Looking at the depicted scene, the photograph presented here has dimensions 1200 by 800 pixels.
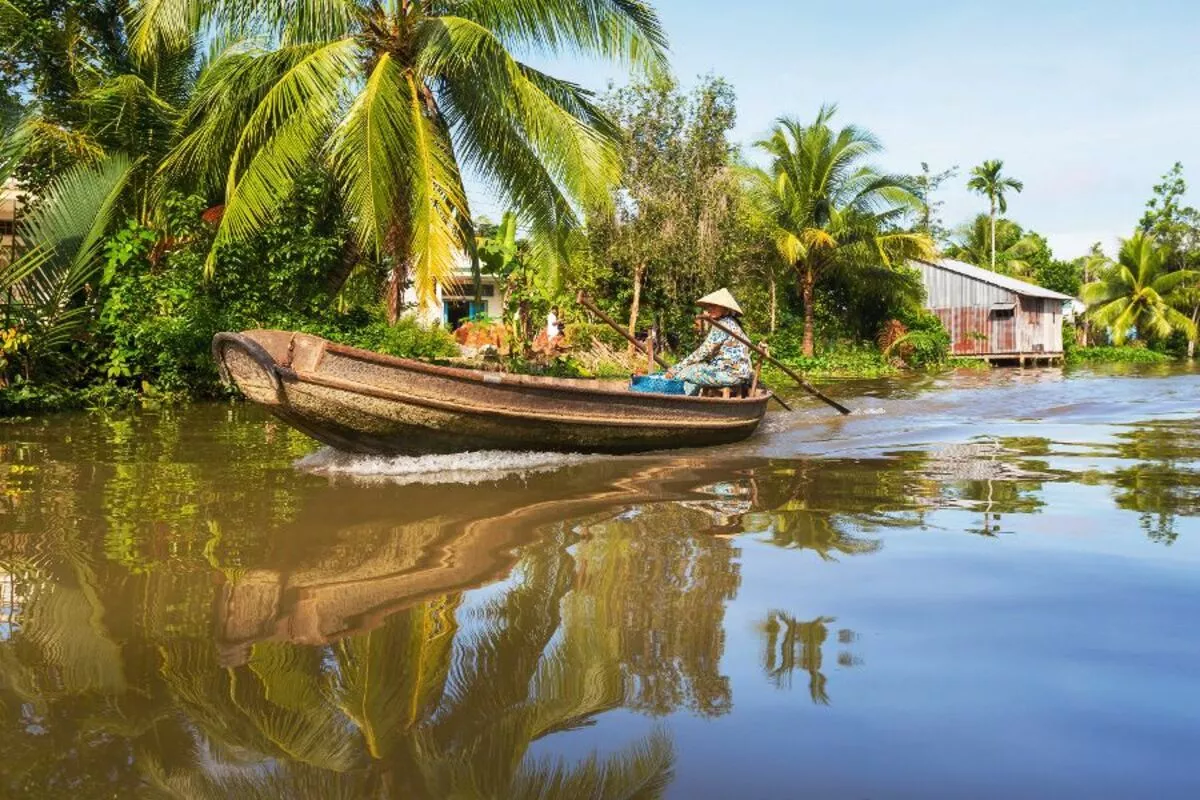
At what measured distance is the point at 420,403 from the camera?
7.30 meters

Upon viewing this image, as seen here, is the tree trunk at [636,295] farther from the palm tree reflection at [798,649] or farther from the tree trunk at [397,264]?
the palm tree reflection at [798,649]

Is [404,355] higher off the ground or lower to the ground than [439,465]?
higher

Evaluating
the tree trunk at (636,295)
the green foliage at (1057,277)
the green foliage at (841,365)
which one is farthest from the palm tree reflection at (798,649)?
the green foliage at (1057,277)

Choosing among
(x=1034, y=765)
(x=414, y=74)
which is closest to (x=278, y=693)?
(x=1034, y=765)

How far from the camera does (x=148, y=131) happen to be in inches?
516

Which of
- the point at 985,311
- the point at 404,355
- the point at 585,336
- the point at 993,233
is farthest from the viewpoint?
the point at 993,233

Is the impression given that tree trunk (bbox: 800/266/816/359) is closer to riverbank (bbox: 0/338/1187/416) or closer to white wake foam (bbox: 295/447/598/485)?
riverbank (bbox: 0/338/1187/416)

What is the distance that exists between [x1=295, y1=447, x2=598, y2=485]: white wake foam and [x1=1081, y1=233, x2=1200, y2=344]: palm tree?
33.7m

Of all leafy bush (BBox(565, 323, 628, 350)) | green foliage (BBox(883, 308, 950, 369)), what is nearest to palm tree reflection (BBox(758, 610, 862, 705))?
leafy bush (BBox(565, 323, 628, 350))

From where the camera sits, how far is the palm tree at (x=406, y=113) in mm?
10234

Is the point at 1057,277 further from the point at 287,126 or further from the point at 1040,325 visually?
the point at 287,126

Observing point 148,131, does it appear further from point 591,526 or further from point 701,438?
point 591,526

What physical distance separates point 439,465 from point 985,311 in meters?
27.4

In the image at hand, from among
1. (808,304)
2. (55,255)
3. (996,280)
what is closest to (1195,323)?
(996,280)
